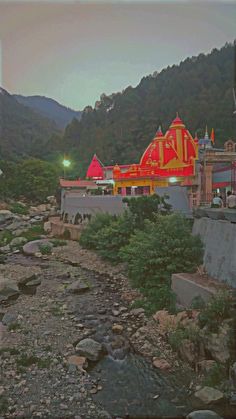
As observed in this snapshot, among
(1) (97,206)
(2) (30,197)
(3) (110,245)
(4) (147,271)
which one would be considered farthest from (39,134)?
(4) (147,271)

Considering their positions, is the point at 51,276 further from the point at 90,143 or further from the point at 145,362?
the point at 90,143

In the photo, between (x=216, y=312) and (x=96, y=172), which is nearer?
(x=216, y=312)

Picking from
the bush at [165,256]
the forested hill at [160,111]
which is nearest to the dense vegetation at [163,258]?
the bush at [165,256]

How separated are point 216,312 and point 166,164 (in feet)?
20.8

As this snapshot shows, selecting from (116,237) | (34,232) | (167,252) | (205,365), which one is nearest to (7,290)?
(116,237)

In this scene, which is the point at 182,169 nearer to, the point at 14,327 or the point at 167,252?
the point at 167,252

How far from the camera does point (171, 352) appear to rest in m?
3.79

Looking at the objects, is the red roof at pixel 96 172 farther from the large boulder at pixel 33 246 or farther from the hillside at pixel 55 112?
the hillside at pixel 55 112

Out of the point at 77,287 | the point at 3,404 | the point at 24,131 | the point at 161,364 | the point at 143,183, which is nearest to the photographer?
the point at 3,404

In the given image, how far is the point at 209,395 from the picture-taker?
9.80 feet

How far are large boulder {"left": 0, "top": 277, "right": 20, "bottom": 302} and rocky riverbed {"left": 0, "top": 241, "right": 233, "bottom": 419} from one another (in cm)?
6

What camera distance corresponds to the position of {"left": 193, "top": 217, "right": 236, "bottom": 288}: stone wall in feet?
13.6

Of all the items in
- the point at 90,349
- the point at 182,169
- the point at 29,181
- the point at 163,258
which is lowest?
the point at 90,349

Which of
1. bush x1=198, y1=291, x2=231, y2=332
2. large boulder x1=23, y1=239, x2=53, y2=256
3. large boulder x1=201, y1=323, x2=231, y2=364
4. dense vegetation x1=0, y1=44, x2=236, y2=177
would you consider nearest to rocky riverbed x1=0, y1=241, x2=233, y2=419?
large boulder x1=201, y1=323, x2=231, y2=364
